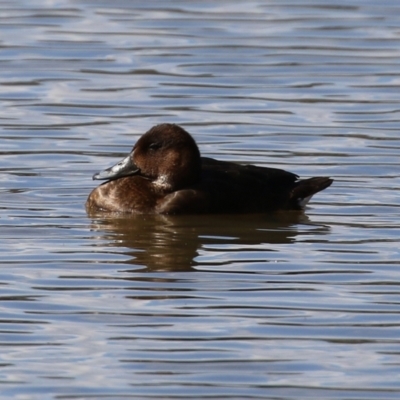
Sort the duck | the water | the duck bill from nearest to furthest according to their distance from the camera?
the water
the duck
the duck bill

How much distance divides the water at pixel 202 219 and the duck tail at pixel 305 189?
0.12 metres

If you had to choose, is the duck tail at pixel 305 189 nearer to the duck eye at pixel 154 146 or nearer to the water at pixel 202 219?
the water at pixel 202 219

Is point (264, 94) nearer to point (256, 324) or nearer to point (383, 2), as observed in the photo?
point (383, 2)

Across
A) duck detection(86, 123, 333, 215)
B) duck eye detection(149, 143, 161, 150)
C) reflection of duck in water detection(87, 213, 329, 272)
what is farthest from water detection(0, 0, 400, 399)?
duck eye detection(149, 143, 161, 150)

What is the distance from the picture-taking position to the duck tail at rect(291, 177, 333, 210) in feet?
35.3

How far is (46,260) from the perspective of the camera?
884 centimetres

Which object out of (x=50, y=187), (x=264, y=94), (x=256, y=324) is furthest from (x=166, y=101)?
(x=256, y=324)

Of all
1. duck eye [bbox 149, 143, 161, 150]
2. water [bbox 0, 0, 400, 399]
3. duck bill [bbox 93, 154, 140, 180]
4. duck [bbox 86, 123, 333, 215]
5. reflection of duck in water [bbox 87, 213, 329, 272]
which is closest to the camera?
water [bbox 0, 0, 400, 399]

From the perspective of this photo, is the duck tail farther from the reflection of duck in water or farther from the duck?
the reflection of duck in water

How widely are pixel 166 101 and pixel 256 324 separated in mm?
7556

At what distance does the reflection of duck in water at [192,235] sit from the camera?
9109mm

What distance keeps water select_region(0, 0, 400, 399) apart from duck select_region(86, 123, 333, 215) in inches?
6.4

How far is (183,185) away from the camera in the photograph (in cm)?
1062

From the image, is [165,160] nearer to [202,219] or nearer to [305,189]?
[202,219]
